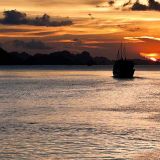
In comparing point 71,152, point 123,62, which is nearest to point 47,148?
point 71,152

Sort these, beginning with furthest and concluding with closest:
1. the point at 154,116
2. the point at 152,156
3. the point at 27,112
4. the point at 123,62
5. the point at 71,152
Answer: the point at 123,62 → the point at 27,112 → the point at 154,116 → the point at 71,152 → the point at 152,156

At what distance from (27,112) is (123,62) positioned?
126 metres

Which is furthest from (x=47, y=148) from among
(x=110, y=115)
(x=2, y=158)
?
(x=110, y=115)

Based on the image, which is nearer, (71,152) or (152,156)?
(152,156)

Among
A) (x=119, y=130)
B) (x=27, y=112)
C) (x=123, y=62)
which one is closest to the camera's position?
(x=119, y=130)

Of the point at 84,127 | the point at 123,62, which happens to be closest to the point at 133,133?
the point at 84,127

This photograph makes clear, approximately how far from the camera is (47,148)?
Answer: 123 feet

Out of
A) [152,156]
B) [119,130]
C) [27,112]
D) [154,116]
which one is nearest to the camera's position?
[152,156]

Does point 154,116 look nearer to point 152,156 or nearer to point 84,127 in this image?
point 84,127

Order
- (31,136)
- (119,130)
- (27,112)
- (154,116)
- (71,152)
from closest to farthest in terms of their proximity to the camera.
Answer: (71,152) → (31,136) → (119,130) → (154,116) → (27,112)

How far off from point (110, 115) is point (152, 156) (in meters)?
29.2

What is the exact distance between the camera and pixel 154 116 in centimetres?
6250

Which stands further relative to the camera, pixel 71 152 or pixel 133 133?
pixel 133 133

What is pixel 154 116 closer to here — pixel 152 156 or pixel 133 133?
pixel 133 133
